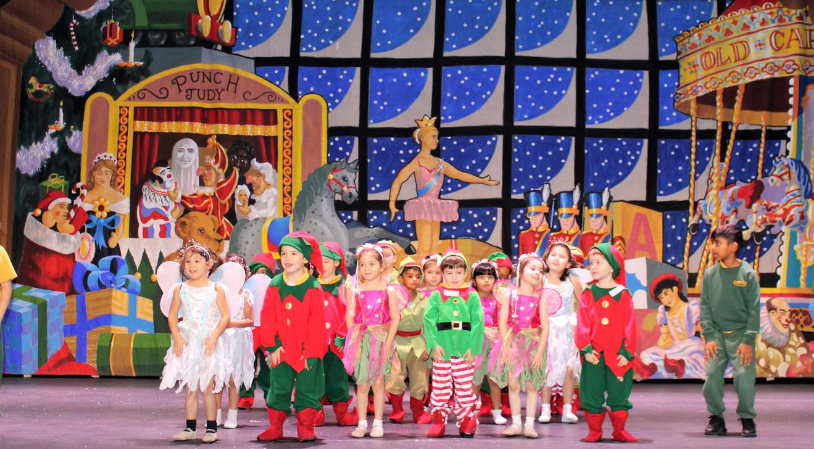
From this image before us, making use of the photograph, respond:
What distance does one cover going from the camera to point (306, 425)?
4961 millimetres

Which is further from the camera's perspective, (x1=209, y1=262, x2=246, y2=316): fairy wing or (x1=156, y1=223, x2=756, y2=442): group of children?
(x1=209, y1=262, x2=246, y2=316): fairy wing

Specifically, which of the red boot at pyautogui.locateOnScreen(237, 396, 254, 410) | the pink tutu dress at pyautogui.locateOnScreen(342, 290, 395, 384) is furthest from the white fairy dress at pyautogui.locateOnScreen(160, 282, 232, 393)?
the red boot at pyautogui.locateOnScreen(237, 396, 254, 410)

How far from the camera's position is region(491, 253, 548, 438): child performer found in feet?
17.4

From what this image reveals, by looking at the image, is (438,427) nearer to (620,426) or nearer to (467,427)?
(467,427)

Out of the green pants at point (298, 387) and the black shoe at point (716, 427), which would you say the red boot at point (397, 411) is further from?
the black shoe at point (716, 427)

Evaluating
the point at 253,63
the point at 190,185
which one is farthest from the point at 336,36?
the point at 190,185

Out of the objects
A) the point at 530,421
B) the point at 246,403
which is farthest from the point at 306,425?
the point at 246,403

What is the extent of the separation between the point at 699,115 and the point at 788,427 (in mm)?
4032

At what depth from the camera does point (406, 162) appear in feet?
29.6

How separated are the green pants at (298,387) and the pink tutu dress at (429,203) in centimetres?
409

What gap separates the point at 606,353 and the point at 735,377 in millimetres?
960

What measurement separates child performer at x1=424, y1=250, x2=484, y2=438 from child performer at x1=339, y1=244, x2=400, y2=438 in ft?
0.75

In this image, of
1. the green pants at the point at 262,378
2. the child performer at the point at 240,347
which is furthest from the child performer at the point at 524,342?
the green pants at the point at 262,378

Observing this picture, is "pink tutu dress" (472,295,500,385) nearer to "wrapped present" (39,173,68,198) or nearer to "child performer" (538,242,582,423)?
"child performer" (538,242,582,423)
